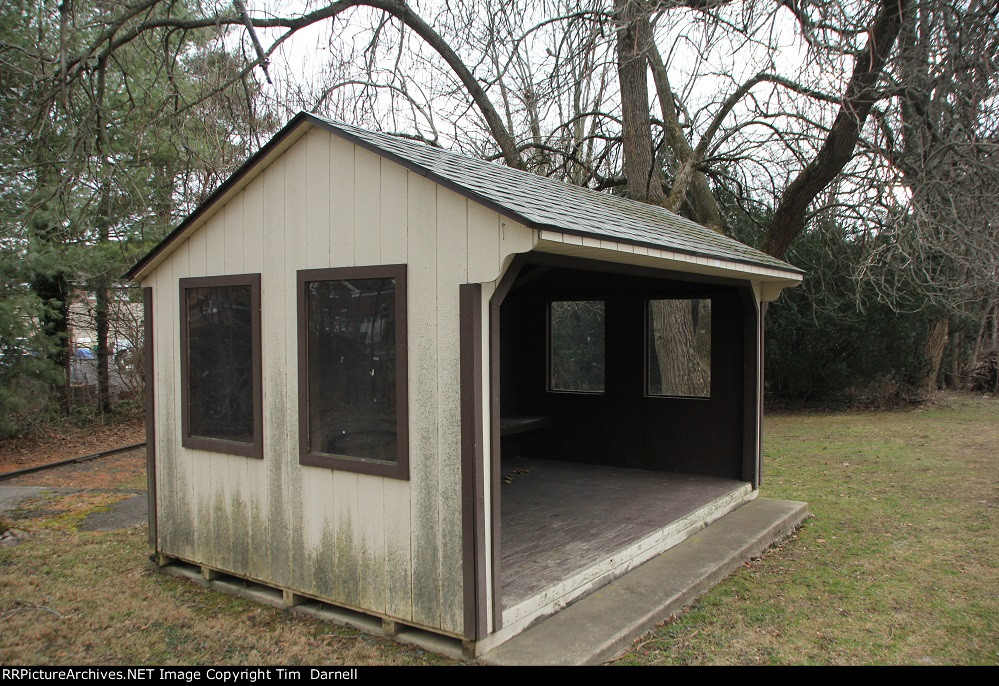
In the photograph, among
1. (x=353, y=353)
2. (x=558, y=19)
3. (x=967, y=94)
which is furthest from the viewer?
(x=558, y=19)

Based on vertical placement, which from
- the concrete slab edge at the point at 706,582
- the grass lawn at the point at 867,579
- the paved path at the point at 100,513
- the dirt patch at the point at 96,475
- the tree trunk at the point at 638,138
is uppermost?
the tree trunk at the point at 638,138

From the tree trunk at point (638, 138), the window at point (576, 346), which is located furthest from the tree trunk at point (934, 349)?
the window at point (576, 346)

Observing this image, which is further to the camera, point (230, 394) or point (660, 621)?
point (230, 394)

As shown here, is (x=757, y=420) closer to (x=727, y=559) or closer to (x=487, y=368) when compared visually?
(x=727, y=559)

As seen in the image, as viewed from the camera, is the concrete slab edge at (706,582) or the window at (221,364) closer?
the concrete slab edge at (706,582)

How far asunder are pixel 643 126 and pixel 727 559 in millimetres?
8193

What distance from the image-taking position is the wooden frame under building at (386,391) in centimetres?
365

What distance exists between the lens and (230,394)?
469 cm

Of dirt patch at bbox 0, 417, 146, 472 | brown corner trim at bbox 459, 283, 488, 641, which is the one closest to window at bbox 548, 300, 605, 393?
brown corner trim at bbox 459, 283, 488, 641

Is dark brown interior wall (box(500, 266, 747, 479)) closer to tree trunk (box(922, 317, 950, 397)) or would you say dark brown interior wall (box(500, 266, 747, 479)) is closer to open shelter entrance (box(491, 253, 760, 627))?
open shelter entrance (box(491, 253, 760, 627))

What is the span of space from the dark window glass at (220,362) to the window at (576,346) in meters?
4.05

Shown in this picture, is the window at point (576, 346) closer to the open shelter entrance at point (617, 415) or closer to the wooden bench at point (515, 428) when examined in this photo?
A: the open shelter entrance at point (617, 415)

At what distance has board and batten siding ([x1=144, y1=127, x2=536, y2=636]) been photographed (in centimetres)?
369
